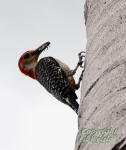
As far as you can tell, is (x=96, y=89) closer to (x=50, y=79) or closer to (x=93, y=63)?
(x=93, y=63)

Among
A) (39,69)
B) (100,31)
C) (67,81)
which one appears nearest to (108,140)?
(100,31)

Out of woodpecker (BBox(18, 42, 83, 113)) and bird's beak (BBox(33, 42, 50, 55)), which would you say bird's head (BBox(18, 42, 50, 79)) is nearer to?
bird's beak (BBox(33, 42, 50, 55))

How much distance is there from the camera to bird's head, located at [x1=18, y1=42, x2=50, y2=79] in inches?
255

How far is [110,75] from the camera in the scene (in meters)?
2.29

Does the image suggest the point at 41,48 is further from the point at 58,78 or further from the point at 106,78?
the point at 106,78

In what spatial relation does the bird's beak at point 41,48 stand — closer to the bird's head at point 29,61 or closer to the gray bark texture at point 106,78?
the bird's head at point 29,61

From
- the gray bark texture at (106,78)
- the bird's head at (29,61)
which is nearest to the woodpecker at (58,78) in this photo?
the bird's head at (29,61)

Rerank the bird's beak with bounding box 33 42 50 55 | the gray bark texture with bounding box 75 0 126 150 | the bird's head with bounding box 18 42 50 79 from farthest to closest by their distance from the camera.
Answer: the bird's head with bounding box 18 42 50 79, the bird's beak with bounding box 33 42 50 55, the gray bark texture with bounding box 75 0 126 150

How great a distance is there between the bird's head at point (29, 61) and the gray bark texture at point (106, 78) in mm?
3420

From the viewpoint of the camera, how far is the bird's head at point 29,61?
6.47m

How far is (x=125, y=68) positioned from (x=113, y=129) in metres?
0.44

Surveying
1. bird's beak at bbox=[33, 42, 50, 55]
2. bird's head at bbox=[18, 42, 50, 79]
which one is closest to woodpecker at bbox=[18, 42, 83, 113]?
bird's beak at bbox=[33, 42, 50, 55]

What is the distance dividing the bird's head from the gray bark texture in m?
3.42

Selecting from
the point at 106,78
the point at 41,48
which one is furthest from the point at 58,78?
the point at 106,78
